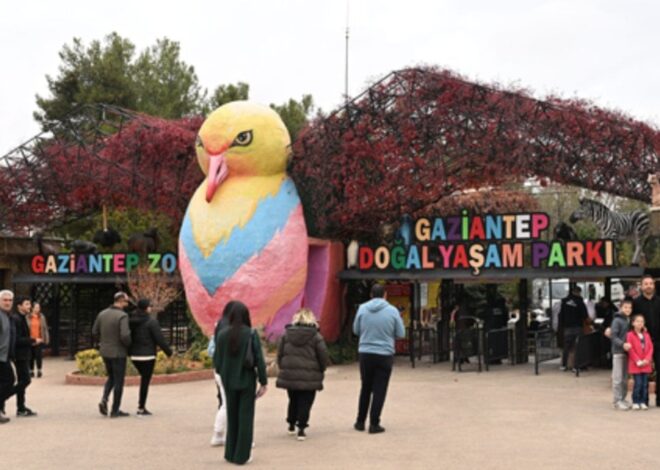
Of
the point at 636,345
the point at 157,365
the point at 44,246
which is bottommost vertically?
the point at 157,365

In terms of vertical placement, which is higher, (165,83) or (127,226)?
(165,83)

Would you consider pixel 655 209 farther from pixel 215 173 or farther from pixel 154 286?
pixel 154 286

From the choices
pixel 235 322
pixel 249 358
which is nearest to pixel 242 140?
pixel 235 322

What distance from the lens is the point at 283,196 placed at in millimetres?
19609

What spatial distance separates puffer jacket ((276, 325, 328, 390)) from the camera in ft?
32.4

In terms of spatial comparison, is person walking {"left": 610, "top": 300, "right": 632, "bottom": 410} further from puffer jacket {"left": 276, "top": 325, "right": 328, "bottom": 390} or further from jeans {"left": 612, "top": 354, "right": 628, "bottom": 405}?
puffer jacket {"left": 276, "top": 325, "right": 328, "bottom": 390}

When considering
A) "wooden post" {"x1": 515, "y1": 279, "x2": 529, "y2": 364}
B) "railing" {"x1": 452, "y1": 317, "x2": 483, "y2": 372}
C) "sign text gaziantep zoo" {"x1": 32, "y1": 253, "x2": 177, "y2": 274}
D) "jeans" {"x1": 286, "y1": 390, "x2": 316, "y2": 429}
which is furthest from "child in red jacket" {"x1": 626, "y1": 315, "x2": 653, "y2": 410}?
"sign text gaziantep zoo" {"x1": 32, "y1": 253, "x2": 177, "y2": 274}

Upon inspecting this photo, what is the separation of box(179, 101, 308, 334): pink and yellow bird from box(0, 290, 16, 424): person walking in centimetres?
744

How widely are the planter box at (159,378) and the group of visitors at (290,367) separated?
247 inches

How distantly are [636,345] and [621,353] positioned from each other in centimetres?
24

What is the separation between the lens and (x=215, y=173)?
756 inches

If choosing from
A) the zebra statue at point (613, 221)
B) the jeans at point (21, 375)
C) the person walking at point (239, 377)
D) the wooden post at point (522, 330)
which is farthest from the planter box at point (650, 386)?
the zebra statue at point (613, 221)

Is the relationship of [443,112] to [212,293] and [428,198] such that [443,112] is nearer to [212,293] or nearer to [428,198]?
[428,198]

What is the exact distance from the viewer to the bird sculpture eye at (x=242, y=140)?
19.3 meters
